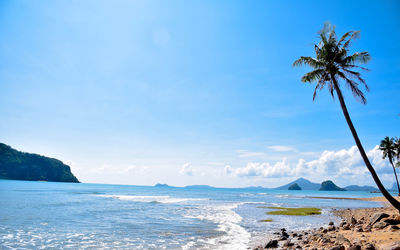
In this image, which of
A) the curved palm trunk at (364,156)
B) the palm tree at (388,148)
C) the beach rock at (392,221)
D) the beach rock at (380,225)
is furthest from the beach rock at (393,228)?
the palm tree at (388,148)

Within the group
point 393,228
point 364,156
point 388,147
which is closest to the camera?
point 393,228

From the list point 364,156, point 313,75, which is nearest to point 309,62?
point 313,75

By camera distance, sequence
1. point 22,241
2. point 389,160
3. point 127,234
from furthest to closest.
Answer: point 389,160 → point 127,234 → point 22,241

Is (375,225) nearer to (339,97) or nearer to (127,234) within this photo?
(339,97)

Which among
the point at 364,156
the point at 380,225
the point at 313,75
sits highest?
the point at 313,75

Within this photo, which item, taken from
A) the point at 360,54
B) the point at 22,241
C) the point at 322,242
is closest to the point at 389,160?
the point at 360,54

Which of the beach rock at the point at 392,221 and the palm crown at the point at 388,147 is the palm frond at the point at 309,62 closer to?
the beach rock at the point at 392,221

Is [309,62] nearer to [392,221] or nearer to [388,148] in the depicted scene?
[392,221]

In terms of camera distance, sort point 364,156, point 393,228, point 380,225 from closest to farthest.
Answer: point 393,228, point 380,225, point 364,156

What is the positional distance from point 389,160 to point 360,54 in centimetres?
6148

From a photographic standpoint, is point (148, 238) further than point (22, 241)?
Yes

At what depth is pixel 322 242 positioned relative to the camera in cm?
1237

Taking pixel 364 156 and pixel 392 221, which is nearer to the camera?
pixel 392 221

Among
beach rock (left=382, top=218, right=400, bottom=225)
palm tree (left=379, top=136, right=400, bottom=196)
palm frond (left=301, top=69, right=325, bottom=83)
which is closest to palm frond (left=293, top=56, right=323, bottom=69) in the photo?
palm frond (left=301, top=69, right=325, bottom=83)
